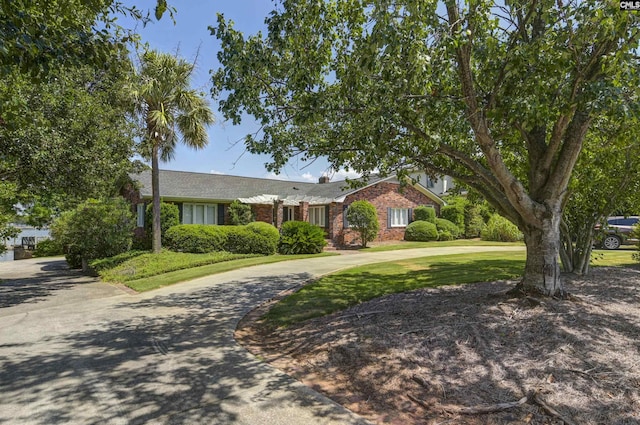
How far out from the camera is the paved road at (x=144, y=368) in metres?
3.79

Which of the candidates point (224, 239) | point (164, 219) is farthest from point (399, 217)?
point (164, 219)

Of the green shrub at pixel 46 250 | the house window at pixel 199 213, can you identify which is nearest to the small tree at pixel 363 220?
the house window at pixel 199 213

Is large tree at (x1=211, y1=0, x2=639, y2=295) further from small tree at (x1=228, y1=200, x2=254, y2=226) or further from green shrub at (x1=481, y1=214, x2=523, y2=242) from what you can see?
green shrub at (x1=481, y1=214, x2=523, y2=242)

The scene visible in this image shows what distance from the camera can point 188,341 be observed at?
6.17m

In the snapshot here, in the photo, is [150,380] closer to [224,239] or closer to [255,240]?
[255,240]

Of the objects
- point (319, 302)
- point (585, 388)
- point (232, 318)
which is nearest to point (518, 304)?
point (585, 388)

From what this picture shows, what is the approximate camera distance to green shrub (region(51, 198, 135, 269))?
56.7 feet

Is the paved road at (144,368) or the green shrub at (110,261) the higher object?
the green shrub at (110,261)

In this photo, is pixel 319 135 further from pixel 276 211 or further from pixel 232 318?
pixel 276 211

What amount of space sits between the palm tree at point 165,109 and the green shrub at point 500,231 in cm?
1873

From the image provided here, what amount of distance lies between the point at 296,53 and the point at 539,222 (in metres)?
4.75

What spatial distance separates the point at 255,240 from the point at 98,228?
713 centimetres

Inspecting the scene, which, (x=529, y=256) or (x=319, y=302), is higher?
(x=529, y=256)

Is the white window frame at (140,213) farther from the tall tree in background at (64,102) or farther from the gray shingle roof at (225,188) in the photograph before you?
the tall tree in background at (64,102)
